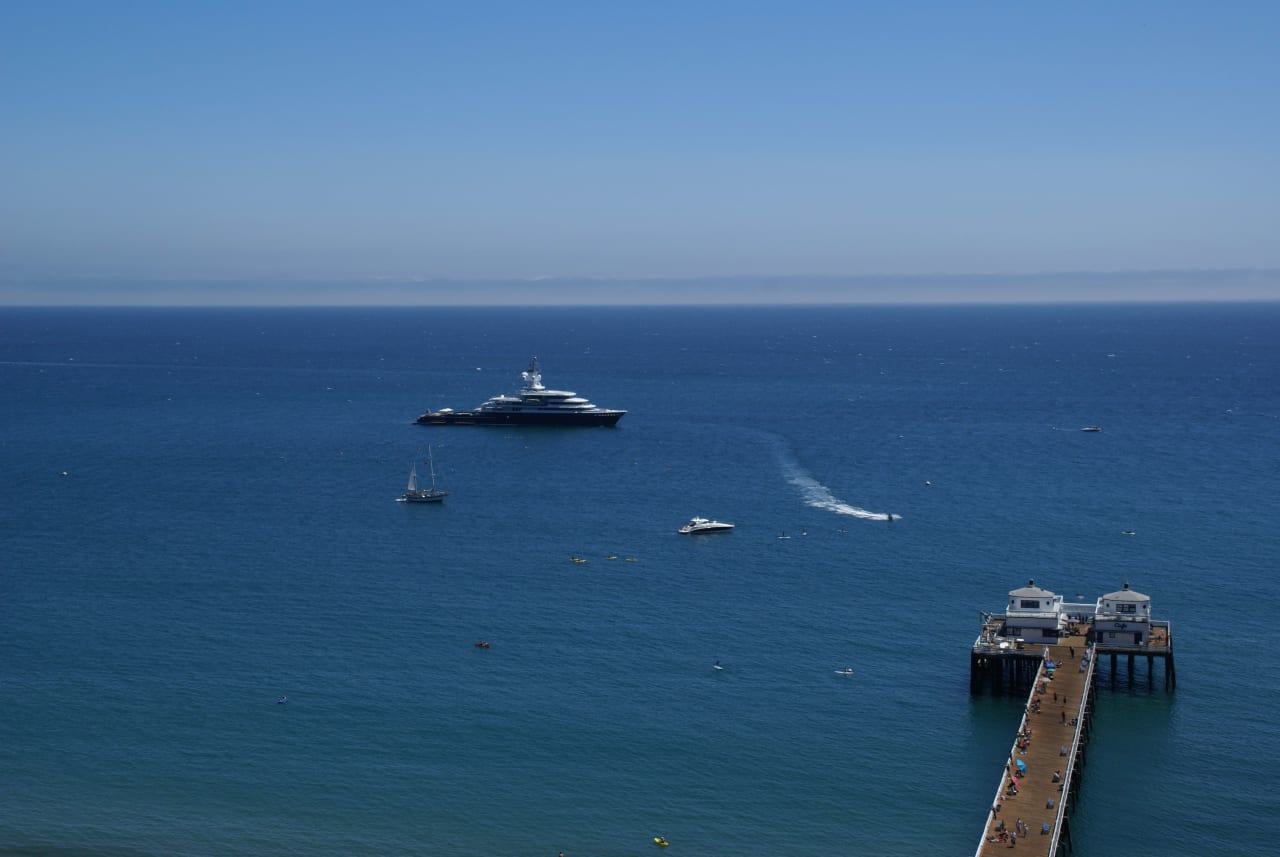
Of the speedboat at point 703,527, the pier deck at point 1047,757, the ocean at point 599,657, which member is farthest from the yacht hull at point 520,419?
the pier deck at point 1047,757

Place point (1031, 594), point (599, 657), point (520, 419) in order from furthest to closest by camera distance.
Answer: point (520, 419) < point (599, 657) < point (1031, 594)

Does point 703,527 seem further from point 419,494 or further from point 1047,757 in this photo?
point 1047,757

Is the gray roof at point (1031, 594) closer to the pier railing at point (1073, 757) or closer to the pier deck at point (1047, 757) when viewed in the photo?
the pier deck at point (1047, 757)

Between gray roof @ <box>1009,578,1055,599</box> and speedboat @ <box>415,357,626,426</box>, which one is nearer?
gray roof @ <box>1009,578,1055,599</box>

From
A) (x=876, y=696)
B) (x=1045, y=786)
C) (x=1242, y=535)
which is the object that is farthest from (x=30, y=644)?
(x=1242, y=535)

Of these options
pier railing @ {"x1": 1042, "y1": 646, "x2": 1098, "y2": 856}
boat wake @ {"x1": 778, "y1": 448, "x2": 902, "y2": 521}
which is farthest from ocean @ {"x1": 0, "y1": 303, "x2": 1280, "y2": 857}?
pier railing @ {"x1": 1042, "y1": 646, "x2": 1098, "y2": 856}

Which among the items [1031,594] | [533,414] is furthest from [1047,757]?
[533,414]

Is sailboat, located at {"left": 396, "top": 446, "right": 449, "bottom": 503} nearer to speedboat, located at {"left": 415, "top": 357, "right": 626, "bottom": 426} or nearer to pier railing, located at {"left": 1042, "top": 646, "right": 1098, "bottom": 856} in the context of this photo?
speedboat, located at {"left": 415, "top": 357, "right": 626, "bottom": 426}
